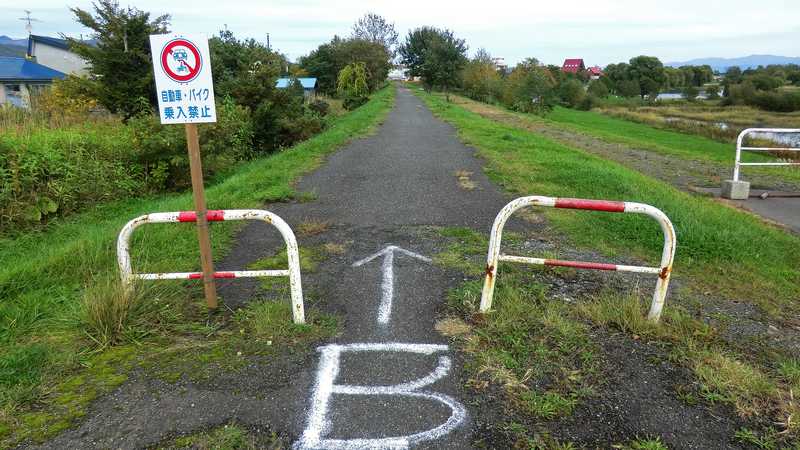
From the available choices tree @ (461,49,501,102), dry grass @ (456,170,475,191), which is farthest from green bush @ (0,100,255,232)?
tree @ (461,49,501,102)

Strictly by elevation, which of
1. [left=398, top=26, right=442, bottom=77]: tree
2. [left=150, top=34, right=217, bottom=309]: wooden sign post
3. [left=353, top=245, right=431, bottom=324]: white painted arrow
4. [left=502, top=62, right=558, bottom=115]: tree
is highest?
[left=398, top=26, right=442, bottom=77]: tree

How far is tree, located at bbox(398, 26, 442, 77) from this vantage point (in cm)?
8086

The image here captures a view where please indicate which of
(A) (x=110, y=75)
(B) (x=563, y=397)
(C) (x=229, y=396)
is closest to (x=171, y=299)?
(C) (x=229, y=396)

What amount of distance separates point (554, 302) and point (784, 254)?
11.1 feet

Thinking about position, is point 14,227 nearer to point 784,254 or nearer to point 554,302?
point 554,302

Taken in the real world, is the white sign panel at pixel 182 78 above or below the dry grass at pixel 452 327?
above

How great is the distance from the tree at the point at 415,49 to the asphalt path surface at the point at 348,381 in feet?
255

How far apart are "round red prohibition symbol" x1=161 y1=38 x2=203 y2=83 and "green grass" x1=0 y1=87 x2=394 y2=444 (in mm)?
1625

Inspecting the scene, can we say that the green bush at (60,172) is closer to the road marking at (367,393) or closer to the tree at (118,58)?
the road marking at (367,393)

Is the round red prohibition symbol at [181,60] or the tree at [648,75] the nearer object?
the round red prohibition symbol at [181,60]

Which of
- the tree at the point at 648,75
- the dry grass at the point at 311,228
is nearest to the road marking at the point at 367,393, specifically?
the dry grass at the point at 311,228

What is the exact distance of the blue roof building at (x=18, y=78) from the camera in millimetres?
32594

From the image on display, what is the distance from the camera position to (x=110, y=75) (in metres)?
16.3

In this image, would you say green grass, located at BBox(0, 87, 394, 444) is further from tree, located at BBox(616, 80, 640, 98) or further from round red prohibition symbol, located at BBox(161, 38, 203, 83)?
tree, located at BBox(616, 80, 640, 98)
